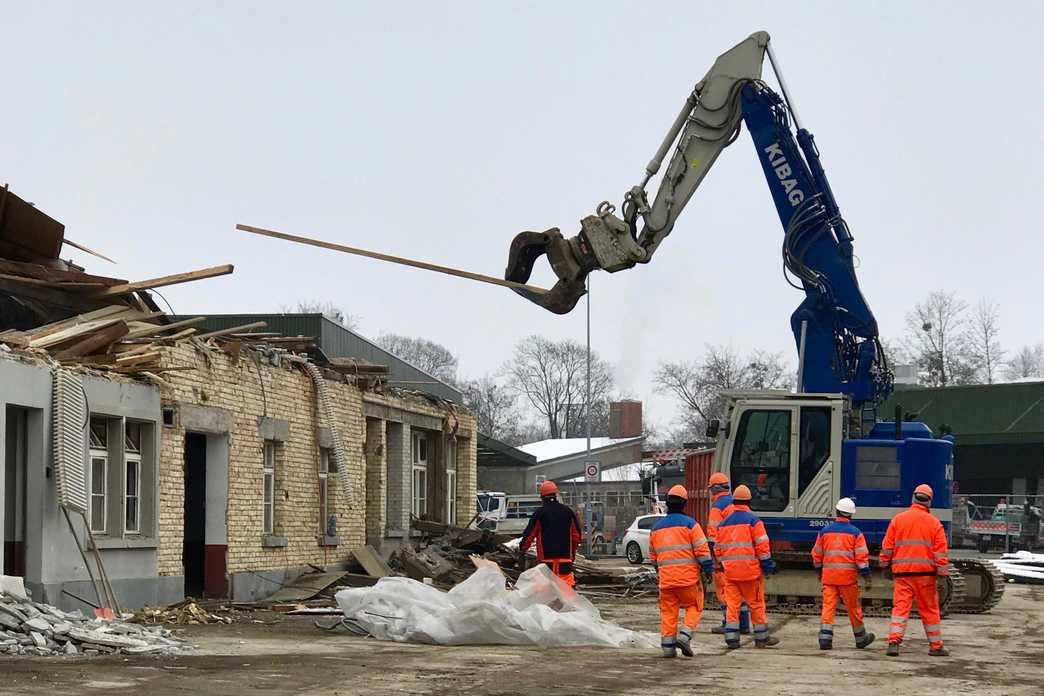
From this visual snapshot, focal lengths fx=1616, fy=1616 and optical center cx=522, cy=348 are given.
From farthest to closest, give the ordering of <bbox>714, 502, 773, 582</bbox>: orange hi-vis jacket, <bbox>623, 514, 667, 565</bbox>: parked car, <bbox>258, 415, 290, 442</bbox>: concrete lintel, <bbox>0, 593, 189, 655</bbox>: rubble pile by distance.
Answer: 1. <bbox>623, 514, 667, 565</bbox>: parked car
2. <bbox>258, 415, 290, 442</bbox>: concrete lintel
3. <bbox>714, 502, 773, 582</bbox>: orange hi-vis jacket
4. <bbox>0, 593, 189, 655</bbox>: rubble pile

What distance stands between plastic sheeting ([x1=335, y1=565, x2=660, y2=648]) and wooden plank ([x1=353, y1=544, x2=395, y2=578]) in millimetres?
8508

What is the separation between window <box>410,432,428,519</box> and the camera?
1243 inches

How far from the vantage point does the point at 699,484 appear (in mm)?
25219

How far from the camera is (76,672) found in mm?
12844

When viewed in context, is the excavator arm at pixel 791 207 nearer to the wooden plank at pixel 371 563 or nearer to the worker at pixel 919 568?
the worker at pixel 919 568

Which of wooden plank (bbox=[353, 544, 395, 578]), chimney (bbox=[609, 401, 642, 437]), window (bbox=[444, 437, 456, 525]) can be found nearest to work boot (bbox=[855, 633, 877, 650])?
wooden plank (bbox=[353, 544, 395, 578])

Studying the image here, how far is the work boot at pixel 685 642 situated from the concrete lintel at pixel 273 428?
31.3 ft

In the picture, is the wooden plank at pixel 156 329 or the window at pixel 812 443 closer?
the wooden plank at pixel 156 329

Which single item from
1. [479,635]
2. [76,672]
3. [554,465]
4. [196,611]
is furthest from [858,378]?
[554,465]

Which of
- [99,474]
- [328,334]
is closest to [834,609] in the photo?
[99,474]

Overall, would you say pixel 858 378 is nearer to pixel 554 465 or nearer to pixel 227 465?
pixel 227 465

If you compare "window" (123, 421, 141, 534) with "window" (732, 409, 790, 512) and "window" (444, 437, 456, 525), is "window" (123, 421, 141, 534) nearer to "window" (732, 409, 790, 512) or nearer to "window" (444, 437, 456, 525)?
"window" (732, 409, 790, 512)

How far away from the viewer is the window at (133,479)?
19.7 meters

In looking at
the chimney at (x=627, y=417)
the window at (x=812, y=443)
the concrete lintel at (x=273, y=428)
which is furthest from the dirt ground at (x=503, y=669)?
the chimney at (x=627, y=417)
